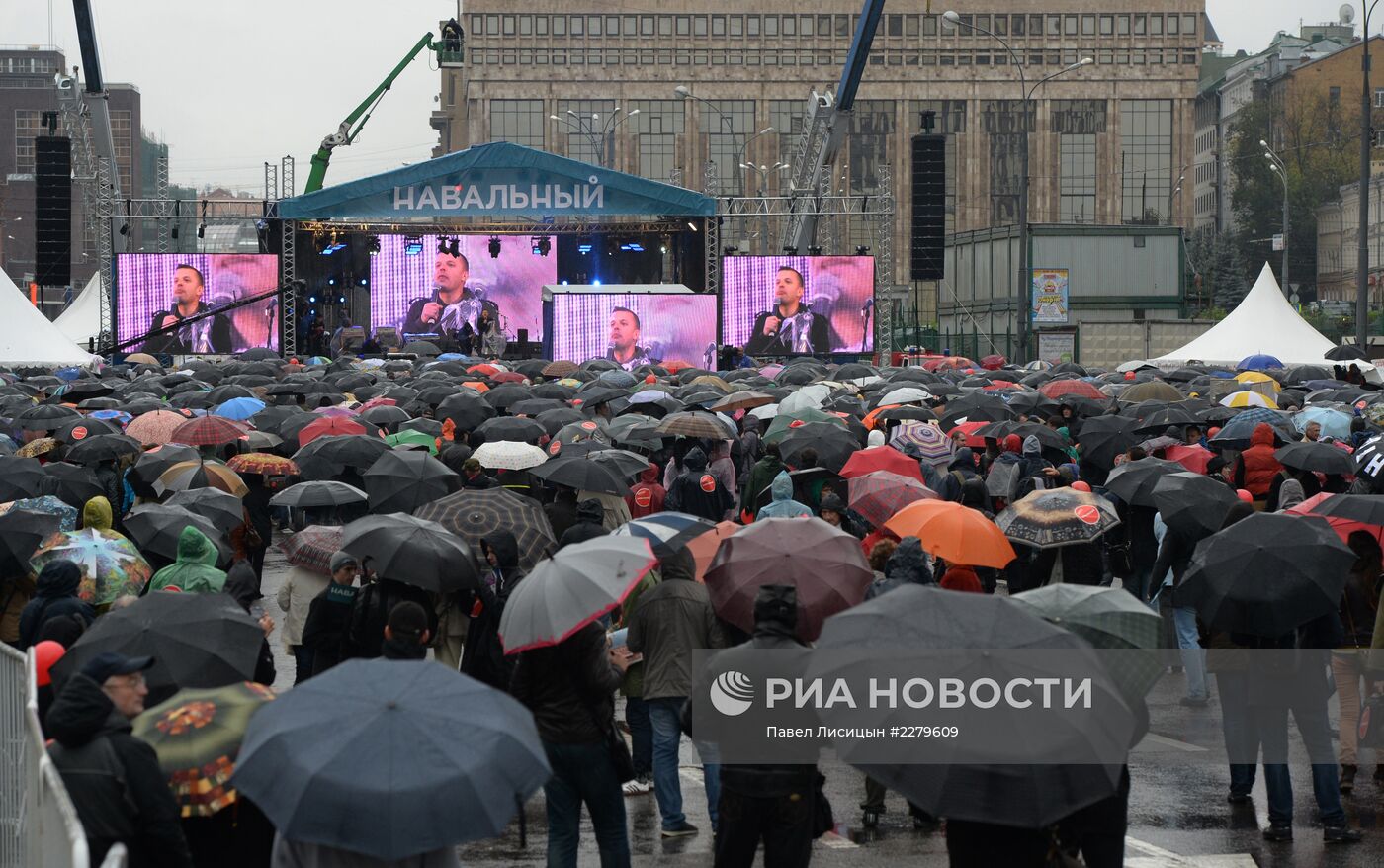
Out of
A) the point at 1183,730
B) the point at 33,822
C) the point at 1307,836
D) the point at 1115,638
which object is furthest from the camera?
the point at 1183,730

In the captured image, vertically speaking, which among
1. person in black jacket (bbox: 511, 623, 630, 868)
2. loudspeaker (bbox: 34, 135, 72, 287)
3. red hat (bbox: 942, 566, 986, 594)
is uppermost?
loudspeaker (bbox: 34, 135, 72, 287)

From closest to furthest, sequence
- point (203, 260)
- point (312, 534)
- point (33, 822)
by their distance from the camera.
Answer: point (33, 822) < point (312, 534) < point (203, 260)

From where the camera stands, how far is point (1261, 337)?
36.8 meters

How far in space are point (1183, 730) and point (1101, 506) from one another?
1.48 meters

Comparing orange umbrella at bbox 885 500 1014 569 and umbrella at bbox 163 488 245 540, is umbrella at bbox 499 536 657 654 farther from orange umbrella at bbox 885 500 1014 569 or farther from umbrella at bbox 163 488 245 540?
umbrella at bbox 163 488 245 540

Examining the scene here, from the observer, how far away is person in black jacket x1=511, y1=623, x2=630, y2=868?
285 inches

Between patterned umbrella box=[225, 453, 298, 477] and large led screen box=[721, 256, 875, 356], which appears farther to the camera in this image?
large led screen box=[721, 256, 875, 356]

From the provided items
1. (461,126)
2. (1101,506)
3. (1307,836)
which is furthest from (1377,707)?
(461,126)

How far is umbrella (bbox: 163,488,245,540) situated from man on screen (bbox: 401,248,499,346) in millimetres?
35652

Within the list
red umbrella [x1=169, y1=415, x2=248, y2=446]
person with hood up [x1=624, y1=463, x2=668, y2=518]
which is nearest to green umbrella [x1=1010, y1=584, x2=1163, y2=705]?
person with hood up [x1=624, y1=463, x2=668, y2=518]

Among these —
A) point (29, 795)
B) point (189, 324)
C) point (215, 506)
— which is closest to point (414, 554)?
point (29, 795)

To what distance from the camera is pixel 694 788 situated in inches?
387

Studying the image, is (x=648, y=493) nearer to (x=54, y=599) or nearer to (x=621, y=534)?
(x=621, y=534)

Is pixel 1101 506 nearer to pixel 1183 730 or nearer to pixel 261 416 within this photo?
pixel 1183 730
